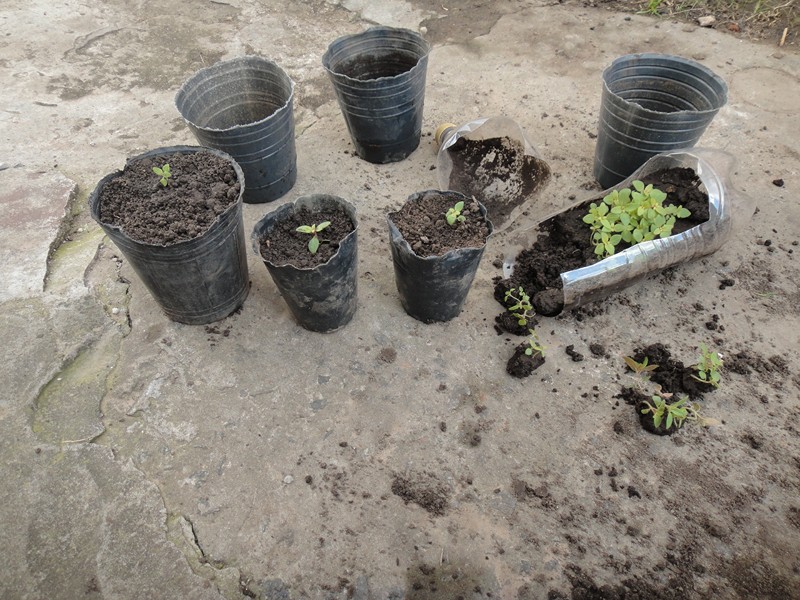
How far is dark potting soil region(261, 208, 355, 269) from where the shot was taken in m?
2.23

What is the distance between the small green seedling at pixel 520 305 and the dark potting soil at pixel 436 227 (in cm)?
37

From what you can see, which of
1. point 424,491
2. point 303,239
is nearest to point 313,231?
point 303,239

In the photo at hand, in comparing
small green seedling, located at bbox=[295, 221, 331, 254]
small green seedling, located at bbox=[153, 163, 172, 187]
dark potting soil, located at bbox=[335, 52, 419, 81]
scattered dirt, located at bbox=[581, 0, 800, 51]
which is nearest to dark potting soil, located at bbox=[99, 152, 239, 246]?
small green seedling, located at bbox=[153, 163, 172, 187]

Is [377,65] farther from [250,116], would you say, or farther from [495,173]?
[495,173]

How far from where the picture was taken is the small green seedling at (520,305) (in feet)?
8.00

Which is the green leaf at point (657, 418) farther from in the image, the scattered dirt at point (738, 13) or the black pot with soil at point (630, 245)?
the scattered dirt at point (738, 13)

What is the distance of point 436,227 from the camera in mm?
2361

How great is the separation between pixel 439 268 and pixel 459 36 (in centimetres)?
312

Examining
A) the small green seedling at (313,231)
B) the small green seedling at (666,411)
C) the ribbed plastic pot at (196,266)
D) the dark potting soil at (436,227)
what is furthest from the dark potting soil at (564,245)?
the ribbed plastic pot at (196,266)

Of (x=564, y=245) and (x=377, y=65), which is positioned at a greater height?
(x=377, y=65)

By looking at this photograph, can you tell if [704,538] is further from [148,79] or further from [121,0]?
[121,0]

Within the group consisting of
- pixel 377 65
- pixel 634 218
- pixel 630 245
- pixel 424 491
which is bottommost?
pixel 424 491

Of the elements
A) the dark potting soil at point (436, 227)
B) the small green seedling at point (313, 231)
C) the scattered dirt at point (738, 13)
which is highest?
the scattered dirt at point (738, 13)

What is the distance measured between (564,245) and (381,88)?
134 cm
